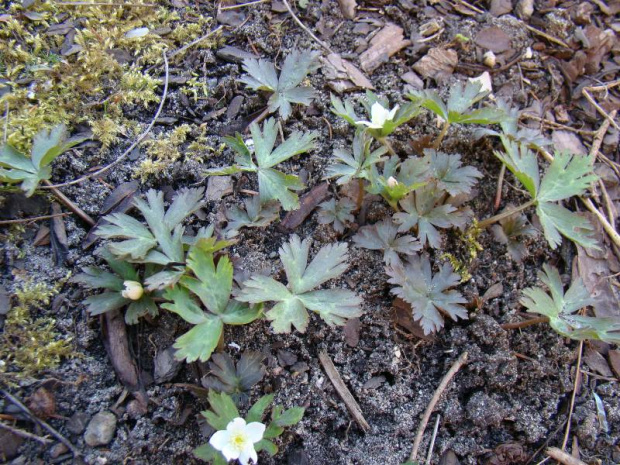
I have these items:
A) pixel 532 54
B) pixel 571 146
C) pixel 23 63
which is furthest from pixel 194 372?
pixel 532 54

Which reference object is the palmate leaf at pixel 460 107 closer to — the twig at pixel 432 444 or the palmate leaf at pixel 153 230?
the palmate leaf at pixel 153 230

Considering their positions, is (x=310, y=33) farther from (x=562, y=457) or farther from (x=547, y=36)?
(x=562, y=457)

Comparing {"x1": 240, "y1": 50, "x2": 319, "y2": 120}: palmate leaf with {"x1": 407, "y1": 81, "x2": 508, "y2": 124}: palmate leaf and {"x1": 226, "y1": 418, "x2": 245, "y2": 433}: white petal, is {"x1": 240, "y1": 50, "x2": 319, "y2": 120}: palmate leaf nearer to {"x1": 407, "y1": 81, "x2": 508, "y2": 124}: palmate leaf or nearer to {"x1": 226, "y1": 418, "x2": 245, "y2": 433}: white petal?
{"x1": 407, "y1": 81, "x2": 508, "y2": 124}: palmate leaf

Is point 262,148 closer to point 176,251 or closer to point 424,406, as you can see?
point 176,251

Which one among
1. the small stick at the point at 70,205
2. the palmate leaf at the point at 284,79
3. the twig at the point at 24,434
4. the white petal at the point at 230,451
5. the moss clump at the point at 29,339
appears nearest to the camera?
the white petal at the point at 230,451

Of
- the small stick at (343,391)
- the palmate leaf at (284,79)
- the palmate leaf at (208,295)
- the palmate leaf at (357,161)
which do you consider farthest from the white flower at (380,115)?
the small stick at (343,391)

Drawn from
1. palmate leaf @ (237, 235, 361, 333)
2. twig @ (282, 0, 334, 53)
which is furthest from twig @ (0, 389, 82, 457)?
twig @ (282, 0, 334, 53)
